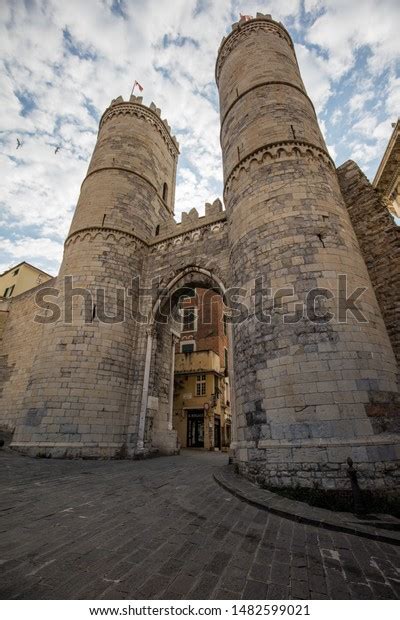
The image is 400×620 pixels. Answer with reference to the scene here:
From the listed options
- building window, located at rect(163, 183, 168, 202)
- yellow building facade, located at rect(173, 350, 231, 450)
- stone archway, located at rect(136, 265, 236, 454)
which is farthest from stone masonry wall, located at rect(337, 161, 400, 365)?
yellow building facade, located at rect(173, 350, 231, 450)

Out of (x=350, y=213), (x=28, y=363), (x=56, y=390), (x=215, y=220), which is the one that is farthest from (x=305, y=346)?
(x=28, y=363)

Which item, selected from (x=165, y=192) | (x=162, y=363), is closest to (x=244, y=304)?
(x=162, y=363)

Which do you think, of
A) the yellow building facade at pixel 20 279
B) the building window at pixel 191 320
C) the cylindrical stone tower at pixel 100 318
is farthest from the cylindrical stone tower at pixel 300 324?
the yellow building facade at pixel 20 279

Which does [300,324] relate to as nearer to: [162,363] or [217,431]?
[162,363]

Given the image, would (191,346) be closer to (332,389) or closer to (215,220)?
(215,220)

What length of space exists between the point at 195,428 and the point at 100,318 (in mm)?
13875

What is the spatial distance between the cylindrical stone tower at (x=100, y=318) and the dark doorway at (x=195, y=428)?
38.3ft

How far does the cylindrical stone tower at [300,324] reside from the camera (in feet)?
15.6

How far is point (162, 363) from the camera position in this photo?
11.9 meters

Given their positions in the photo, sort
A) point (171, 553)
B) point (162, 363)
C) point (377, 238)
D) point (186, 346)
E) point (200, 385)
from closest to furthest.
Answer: point (171, 553)
point (377, 238)
point (162, 363)
point (200, 385)
point (186, 346)

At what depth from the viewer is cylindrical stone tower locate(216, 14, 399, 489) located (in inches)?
187

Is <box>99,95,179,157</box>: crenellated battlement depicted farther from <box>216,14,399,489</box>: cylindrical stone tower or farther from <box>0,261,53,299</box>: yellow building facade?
<box>0,261,53,299</box>: yellow building facade

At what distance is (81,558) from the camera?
2242 millimetres

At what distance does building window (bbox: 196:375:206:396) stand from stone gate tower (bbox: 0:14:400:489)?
944 cm
